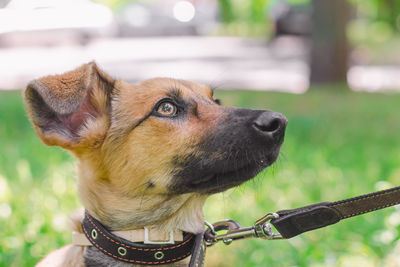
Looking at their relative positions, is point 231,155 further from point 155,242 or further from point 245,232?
point 155,242

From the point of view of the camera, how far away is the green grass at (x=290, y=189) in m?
4.32

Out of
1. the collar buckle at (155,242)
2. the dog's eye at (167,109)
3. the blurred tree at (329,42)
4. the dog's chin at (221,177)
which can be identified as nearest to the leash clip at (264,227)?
the dog's chin at (221,177)

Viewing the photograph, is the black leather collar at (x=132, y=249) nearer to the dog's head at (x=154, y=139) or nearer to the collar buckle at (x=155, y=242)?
the collar buckle at (x=155, y=242)

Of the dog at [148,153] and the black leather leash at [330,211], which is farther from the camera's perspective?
the dog at [148,153]

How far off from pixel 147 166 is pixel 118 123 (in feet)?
1.14

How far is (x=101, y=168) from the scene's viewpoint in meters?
3.05

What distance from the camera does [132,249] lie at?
2873 mm

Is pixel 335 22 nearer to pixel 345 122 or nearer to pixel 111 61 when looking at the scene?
pixel 345 122

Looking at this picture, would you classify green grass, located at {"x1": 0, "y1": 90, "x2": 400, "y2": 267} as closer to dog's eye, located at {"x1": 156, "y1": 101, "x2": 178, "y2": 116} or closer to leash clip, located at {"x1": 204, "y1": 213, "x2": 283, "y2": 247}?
leash clip, located at {"x1": 204, "y1": 213, "x2": 283, "y2": 247}

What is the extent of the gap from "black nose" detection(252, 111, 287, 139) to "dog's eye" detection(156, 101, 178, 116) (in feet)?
1.68

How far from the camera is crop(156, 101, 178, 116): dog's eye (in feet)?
Answer: 10.4

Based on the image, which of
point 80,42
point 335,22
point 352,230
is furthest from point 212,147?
point 80,42

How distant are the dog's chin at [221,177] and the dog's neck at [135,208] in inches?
3.6

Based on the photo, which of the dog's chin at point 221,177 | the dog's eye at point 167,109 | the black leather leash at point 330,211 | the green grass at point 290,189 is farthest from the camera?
the green grass at point 290,189
